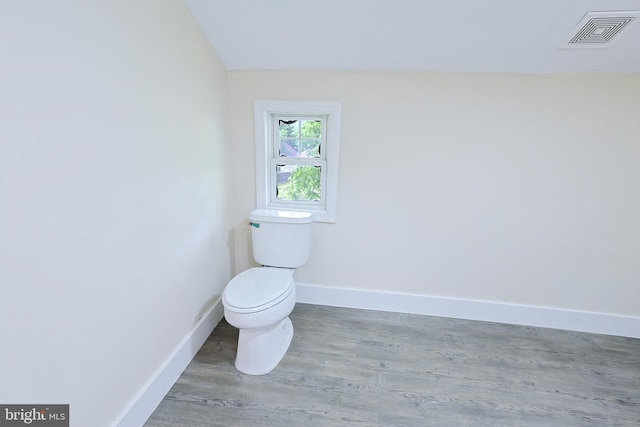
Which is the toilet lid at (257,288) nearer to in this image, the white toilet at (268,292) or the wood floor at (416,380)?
the white toilet at (268,292)

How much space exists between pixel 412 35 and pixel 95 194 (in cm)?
169

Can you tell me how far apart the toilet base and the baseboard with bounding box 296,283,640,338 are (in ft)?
2.20

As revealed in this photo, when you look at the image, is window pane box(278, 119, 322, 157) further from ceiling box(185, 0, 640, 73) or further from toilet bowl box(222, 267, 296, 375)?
toilet bowl box(222, 267, 296, 375)

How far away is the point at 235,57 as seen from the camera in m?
1.90

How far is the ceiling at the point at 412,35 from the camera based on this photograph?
1.45m

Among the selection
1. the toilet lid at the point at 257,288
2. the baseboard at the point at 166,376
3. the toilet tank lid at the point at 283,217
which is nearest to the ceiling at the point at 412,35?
the toilet tank lid at the point at 283,217

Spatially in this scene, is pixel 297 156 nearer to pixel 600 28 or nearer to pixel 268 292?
pixel 268 292

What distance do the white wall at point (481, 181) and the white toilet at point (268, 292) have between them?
28cm

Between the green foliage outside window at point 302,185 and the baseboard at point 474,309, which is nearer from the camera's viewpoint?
the baseboard at point 474,309

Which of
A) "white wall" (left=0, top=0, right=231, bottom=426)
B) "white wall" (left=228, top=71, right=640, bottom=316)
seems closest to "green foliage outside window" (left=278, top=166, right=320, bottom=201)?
"white wall" (left=228, top=71, right=640, bottom=316)

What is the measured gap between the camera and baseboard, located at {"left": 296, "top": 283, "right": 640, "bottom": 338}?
81.5 inches

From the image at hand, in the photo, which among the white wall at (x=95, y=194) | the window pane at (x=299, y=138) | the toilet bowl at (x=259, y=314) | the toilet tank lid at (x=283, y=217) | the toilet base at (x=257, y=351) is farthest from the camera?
the window pane at (x=299, y=138)

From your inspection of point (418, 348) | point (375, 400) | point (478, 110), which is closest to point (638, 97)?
point (478, 110)

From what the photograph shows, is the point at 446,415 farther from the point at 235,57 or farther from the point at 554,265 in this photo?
the point at 235,57
